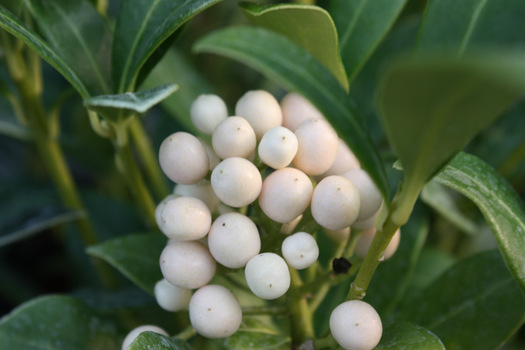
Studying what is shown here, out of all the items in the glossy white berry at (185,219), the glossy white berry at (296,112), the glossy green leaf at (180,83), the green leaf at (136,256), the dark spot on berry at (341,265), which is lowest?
the green leaf at (136,256)

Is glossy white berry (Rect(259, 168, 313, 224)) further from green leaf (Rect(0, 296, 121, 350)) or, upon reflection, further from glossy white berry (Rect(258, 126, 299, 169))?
green leaf (Rect(0, 296, 121, 350))

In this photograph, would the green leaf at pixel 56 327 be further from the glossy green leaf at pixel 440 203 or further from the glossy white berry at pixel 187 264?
the glossy green leaf at pixel 440 203

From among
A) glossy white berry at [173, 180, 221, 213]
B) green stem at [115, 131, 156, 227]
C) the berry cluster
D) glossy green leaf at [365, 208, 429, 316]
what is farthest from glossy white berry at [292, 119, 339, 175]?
glossy green leaf at [365, 208, 429, 316]

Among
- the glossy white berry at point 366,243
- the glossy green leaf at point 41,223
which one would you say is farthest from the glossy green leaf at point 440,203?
the glossy green leaf at point 41,223

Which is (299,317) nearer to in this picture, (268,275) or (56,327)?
(268,275)

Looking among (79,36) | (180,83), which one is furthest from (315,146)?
(180,83)

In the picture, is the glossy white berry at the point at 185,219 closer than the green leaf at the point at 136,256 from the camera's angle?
Yes

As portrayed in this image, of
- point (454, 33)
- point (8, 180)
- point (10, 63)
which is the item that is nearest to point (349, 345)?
point (454, 33)
